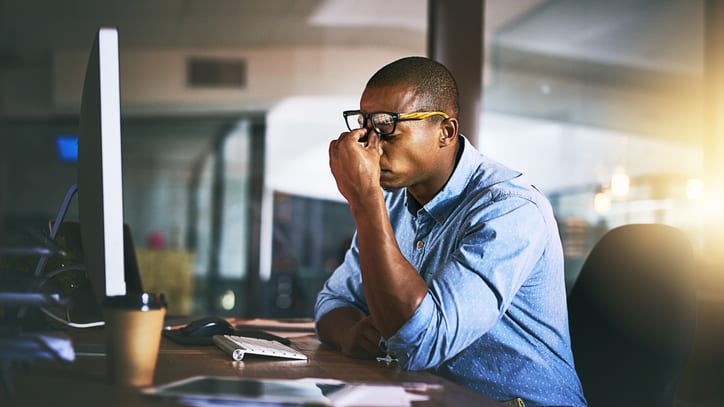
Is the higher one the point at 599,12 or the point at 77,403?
the point at 599,12

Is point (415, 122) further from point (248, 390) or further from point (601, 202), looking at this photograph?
point (601, 202)

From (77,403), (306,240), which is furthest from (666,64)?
(77,403)

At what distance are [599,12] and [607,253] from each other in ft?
11.1

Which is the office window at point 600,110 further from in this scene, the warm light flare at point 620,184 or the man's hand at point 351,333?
the man's hand at point 351,333

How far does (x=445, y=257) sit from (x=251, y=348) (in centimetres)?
45

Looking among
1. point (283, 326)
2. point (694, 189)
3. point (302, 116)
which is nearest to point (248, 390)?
point (283, 326)

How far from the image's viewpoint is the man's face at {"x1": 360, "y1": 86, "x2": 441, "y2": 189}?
162 centimetres

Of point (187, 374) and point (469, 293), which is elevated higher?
point (469, 293)

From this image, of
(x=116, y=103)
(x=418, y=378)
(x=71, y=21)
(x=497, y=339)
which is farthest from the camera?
(x=71, y=21)

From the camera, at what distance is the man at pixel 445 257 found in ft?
4.42

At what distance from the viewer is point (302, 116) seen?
5.30 meters

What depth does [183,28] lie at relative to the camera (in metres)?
5.43

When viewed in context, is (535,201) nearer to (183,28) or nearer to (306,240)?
(306,240)

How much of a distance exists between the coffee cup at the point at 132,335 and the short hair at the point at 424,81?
785 millimetres
